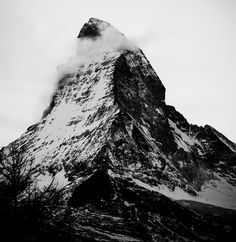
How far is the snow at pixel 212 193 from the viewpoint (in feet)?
438

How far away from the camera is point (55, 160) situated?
14862 cm

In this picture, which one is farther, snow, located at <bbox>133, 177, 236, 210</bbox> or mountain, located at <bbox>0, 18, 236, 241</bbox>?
snow, located at <bbox>133, 177, 236, 210</bbox>

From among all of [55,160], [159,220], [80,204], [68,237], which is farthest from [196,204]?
[68,237]

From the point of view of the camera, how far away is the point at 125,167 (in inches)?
5305

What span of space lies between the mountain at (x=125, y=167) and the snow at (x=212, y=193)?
1.63 ft

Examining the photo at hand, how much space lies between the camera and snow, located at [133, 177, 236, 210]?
134 meters

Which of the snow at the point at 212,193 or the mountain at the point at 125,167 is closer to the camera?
the mountain at the point at 125,167

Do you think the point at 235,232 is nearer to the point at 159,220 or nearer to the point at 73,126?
the point at 159,220

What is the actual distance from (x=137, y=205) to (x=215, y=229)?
22.6m

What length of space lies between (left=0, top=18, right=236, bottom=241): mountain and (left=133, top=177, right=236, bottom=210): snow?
1.63ft

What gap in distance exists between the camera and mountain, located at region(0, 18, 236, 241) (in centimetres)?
10281

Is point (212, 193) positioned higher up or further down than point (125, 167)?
higher up

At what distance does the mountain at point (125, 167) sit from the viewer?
10281 cm

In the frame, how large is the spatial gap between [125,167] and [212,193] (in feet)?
173
